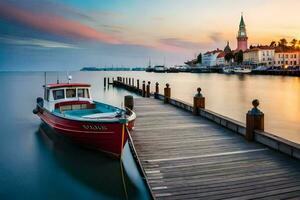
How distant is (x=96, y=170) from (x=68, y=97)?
6.07m

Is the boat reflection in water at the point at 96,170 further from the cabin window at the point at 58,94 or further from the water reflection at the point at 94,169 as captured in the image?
the cabin window at the point at 58,94

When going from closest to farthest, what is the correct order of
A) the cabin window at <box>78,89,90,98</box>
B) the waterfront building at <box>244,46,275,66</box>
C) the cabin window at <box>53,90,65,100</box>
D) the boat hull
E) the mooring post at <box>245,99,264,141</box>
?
1. the mooring post at <box>245,99,264,141</box>
2. the boat hull
3. the cabin window at <box>53,90,65,100</box>
4. the cabin window at <box>78,89,90,98</box>
5. the waterfront building at <box>244,46,275,66</box>

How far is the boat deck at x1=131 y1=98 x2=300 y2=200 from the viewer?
6.59 m

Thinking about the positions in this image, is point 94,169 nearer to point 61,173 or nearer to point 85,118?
point 61,173

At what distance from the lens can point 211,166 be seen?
8.16 meters

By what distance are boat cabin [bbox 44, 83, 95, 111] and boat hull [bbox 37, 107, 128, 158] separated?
169 centimetres

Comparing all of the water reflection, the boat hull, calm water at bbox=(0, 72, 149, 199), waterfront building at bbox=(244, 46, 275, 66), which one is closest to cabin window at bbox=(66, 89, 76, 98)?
the boat hull

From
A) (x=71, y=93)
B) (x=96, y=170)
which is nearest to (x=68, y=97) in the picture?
(x=71, y=93)

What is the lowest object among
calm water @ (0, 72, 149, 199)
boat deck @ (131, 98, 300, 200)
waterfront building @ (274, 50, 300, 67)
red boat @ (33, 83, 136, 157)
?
calm water @ (0, 72, 149, 199)

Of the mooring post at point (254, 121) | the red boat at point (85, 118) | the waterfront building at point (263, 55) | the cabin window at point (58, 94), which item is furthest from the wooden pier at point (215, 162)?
the waterfront building at point (263, 55)

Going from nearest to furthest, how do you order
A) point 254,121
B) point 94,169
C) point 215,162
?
1. point 215,162
2. point 254,121
3. point 94,169

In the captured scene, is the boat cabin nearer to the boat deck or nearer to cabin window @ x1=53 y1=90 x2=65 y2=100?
cabin window @ x1=53 y1=90 x2=65 y2=100

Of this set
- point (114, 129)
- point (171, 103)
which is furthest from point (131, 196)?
point (171, 103)

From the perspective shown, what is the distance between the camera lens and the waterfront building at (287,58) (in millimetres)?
139375
